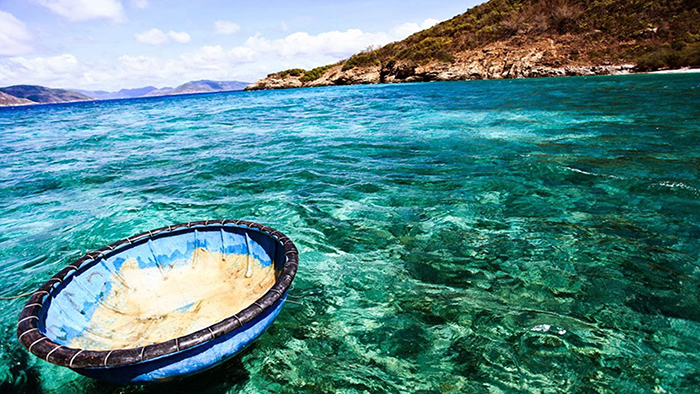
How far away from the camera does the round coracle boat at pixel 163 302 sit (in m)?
2.29

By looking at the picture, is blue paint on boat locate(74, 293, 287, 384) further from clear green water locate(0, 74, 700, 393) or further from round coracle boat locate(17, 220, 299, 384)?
clear green water locate(0, 74, 700, 393)

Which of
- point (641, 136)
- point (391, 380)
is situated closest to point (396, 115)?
point (641, 136)

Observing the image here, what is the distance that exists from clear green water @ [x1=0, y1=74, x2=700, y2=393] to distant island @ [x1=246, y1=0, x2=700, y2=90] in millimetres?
39849

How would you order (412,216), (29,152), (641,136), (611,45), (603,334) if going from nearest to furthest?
(603,334) < (412,216) < (641,136) < (29,152) < (611,45)

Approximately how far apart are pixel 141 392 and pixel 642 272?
221 inches

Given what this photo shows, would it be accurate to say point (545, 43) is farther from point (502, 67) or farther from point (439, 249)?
point (439, 249)

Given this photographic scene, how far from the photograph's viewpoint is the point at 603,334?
325 cm

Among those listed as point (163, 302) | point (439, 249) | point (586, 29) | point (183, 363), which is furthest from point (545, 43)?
point (183, 363)

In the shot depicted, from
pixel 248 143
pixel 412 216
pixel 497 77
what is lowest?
pixel 412 216

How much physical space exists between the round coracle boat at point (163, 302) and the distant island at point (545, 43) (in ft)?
163

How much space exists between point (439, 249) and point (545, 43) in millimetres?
59674

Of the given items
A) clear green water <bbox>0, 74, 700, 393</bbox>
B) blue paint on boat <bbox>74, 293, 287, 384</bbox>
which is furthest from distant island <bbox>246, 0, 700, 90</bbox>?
blue paint on boat <bbox>74, 293, 287, 384</bbox>

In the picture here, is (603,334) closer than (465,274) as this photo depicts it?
Yes

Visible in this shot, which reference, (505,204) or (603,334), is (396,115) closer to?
(505,204)
